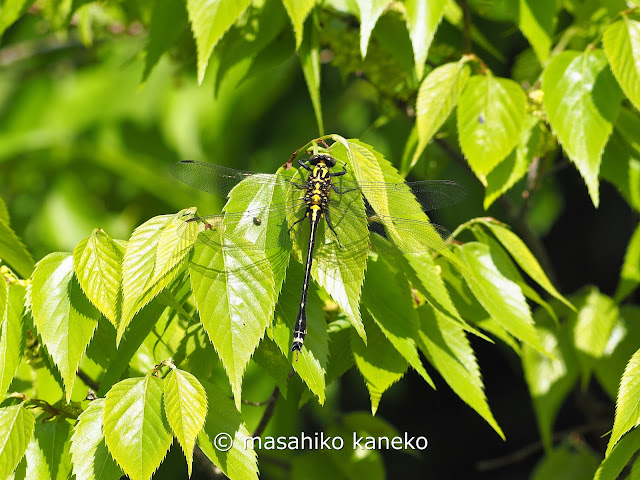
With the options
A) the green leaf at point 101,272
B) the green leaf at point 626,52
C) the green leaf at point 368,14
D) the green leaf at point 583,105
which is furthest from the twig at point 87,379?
the green leaf at point 626,52

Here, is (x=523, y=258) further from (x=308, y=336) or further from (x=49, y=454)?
(x=49, y=454)

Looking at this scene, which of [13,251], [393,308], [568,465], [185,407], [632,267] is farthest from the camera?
[568,465]

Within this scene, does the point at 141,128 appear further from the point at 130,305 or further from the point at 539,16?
the point at 130,305

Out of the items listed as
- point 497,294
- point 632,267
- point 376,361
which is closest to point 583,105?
point 497,294

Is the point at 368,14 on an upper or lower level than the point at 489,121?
upper

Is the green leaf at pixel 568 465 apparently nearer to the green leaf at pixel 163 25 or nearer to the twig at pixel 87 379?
the twig at pixel 87 379

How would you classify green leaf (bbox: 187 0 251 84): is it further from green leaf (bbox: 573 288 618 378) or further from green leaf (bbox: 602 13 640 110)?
green leaf (bbox: 573 288 618 378)

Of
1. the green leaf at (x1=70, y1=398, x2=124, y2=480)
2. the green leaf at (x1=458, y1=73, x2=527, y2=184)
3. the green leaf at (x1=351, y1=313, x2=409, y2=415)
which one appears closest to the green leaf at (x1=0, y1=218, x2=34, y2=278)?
the green leaf at (x1=70, y1=398, x2=124, y2=480)
